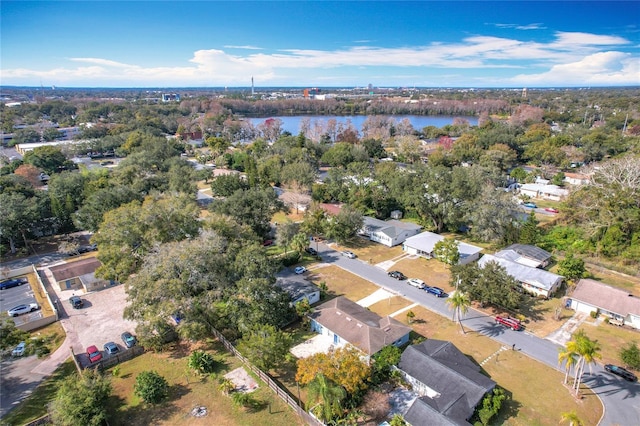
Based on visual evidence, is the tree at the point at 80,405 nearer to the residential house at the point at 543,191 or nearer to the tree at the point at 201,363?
the tree at the point at 201,363

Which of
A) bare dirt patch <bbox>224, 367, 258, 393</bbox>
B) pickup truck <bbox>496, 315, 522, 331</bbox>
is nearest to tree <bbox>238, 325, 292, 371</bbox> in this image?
bare dirt patch <bbox>224, 367, 258, 393</bbox>

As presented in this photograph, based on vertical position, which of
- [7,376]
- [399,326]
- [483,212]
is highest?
[483,212]

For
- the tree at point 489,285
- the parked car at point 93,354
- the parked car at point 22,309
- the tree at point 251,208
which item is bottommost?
the parked car at point 22,309

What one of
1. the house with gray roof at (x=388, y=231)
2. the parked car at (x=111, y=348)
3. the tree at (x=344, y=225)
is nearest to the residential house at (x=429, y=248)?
the house with gray roof at (x=388, y=231)

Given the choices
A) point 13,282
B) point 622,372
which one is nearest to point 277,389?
point 622,372

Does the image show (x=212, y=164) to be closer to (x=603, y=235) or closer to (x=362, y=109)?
(x=603, y=235)

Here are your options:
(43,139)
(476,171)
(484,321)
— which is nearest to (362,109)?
(43,139)

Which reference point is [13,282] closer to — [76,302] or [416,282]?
[76,302]
